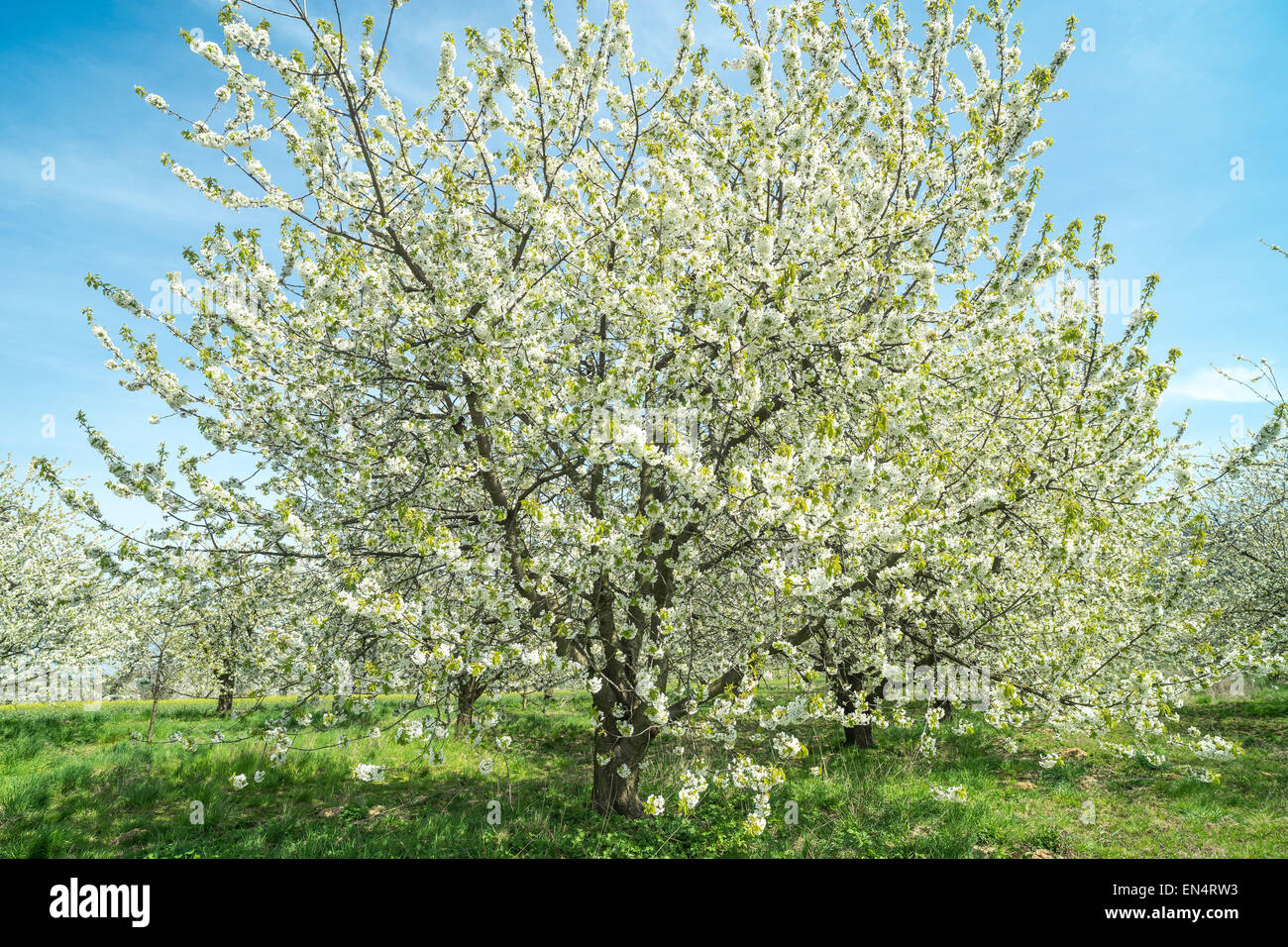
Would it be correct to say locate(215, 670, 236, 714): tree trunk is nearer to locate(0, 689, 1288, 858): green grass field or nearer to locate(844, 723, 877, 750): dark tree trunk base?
locate(0, 689, 1288, 858): green grass field

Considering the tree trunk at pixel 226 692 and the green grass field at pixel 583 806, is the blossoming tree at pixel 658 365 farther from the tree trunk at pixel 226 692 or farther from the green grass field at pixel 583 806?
A: the tree trunk at pixel 226 692

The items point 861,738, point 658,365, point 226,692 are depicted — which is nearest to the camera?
point 658,365

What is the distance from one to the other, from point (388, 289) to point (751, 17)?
4817 mm

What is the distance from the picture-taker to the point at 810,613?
207 inches

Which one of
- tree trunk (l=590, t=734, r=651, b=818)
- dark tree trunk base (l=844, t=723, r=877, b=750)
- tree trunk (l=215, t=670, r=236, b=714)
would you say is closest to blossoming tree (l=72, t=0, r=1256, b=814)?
tree trunk (l=590, t=734, r=651, b=818)

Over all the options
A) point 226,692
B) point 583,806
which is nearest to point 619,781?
point 583,806

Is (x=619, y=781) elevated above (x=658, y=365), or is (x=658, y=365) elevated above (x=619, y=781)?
(x=658, y=365)

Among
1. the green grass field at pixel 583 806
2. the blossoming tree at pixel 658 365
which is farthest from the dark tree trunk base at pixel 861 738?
the blossoming tree at pixel 658 365

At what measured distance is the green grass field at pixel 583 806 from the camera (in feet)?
21.3

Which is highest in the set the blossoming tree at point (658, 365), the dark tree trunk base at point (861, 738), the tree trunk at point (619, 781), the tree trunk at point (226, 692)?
the blossoming tree at point (658, 365)

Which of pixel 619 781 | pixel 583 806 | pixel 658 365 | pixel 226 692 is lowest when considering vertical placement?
pixel 226 692

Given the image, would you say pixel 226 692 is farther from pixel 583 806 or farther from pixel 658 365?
pixel 658 365

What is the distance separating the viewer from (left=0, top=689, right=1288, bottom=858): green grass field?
650 centimetres

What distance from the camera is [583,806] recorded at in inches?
296
